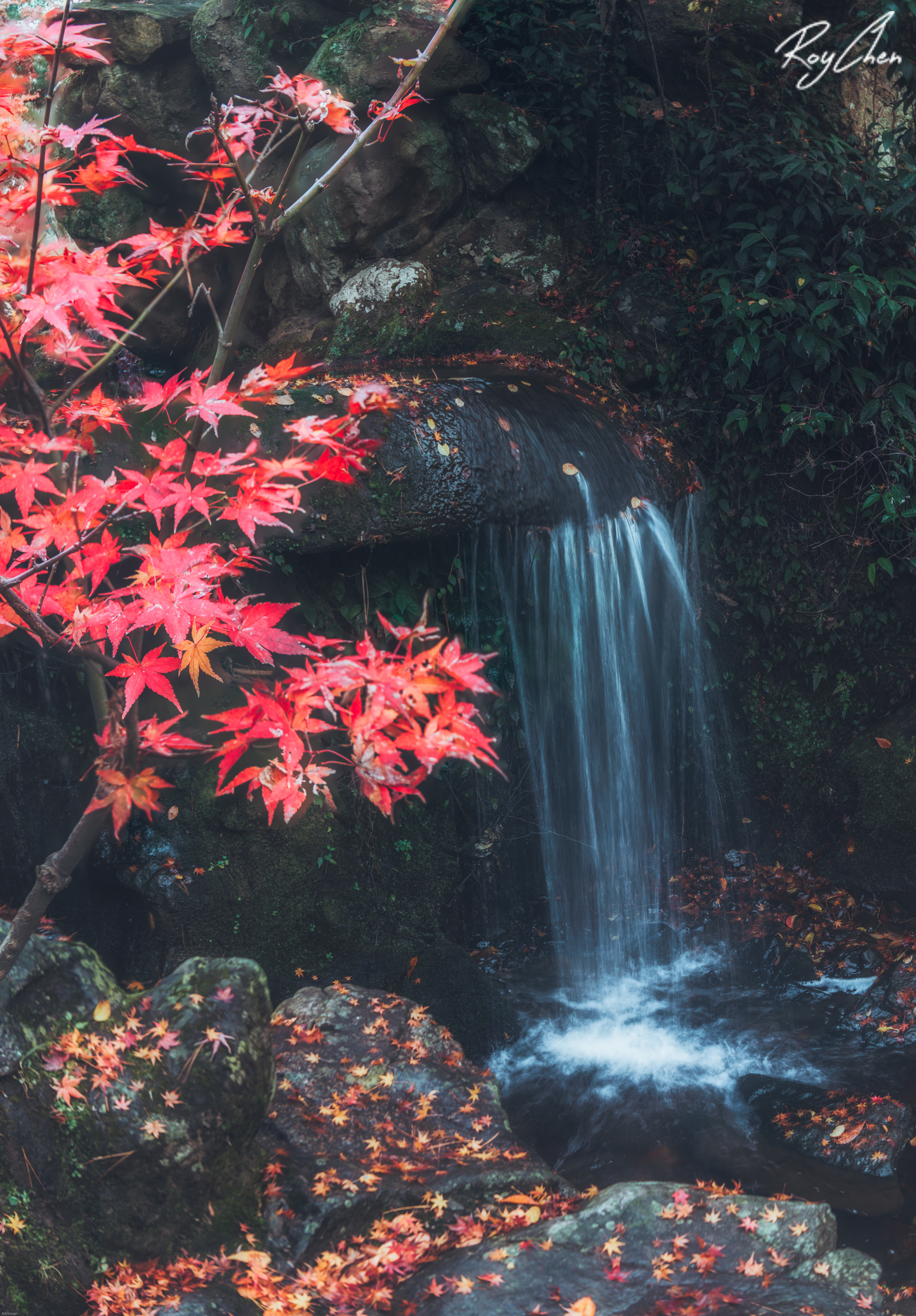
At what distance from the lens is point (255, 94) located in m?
7.59

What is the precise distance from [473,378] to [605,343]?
1.54m

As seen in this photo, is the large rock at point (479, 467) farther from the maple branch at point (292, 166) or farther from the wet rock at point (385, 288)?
the maple branch at point (292, 166)

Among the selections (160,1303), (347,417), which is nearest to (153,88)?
(347,417)

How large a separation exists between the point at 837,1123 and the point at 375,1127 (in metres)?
2.75

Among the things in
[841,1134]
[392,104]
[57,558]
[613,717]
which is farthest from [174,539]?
[841,1134]

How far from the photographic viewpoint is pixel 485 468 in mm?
5344

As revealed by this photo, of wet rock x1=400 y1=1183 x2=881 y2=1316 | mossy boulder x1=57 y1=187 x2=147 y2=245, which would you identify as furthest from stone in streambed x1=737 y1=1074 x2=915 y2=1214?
mossy boulder x1=57 y1=187 x2=147 y2=245

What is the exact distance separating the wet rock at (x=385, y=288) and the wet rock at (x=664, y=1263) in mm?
6644

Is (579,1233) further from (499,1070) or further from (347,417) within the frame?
(347,417)

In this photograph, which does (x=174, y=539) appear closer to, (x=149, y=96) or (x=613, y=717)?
(x=613, y=717)

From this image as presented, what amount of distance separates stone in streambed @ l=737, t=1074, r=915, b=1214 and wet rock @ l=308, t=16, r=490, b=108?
8.26 meters

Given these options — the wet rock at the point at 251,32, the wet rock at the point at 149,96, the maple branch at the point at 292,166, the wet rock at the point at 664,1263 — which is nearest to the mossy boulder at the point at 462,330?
the wet rock at the point at 251,32

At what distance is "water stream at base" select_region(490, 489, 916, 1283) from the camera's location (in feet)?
16.0

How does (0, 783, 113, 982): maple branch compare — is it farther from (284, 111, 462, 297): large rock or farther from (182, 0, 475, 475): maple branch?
(284, 111, 462, 297): large rock
